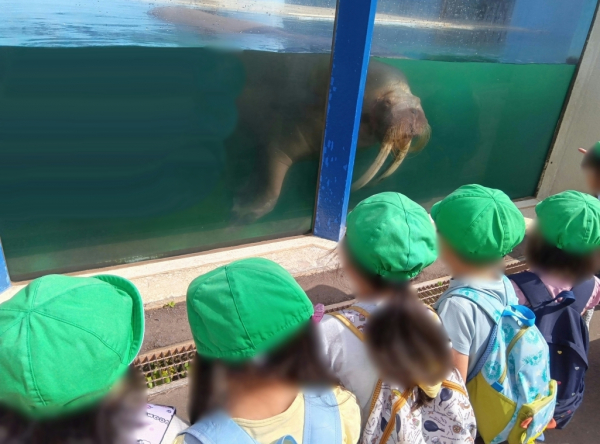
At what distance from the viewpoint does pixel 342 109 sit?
343cm

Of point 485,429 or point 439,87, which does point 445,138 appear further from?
point 485,429

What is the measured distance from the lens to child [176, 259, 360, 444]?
1.07m

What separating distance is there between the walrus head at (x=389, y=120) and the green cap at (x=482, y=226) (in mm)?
2205

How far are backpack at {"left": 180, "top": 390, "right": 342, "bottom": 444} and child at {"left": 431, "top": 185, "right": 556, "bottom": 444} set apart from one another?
21.5 inches

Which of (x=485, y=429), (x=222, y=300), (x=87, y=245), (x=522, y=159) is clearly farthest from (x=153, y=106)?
(x=522, y=159)

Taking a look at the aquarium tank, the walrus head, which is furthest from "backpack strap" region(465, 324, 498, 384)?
the walrus head

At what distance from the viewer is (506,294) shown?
1709mm

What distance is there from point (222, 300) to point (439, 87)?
11.9ft

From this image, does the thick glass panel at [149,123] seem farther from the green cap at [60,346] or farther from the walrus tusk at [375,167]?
the green cap at [60,346]

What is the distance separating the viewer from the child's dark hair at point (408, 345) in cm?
136

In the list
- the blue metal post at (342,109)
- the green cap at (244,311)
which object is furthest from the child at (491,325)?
the blue metal post at (342,109)

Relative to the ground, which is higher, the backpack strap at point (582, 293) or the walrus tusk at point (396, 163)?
the backpack strap at point (582, 293)

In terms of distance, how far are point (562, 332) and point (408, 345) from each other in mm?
885

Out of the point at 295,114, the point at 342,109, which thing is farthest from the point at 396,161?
the point at 295,114
